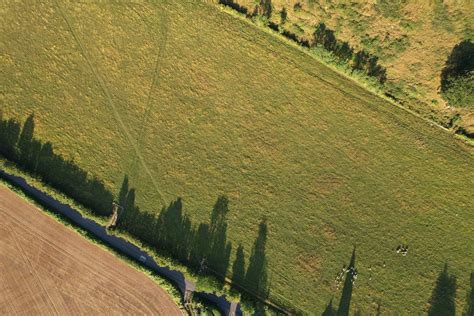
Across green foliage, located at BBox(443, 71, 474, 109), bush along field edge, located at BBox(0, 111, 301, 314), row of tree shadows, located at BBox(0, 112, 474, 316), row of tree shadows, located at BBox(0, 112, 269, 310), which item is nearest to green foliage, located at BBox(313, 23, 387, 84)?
green foliage, located at BBox(443, 71, 474, 109)

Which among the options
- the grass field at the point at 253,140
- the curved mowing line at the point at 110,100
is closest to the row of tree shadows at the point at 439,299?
the grass field at the point at 253,140

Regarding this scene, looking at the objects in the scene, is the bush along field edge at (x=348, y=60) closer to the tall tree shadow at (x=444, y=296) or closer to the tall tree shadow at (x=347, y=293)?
the tall tree shadow at (x=444, y=296)

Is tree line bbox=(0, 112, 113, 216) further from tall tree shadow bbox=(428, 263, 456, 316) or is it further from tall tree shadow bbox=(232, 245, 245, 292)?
tall tree shadow bbox=(428, 263, 456, 316)

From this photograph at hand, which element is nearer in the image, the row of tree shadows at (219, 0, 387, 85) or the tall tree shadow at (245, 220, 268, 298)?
the tall tree shadow at (245, 220, 268, 298)

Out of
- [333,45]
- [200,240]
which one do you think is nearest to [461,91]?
[333,45]

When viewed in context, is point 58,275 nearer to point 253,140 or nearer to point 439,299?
point 253,140

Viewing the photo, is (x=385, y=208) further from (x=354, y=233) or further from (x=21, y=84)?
(x=21, y=84)

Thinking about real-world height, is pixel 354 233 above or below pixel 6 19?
below

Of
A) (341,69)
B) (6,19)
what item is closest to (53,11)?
(6,19)
